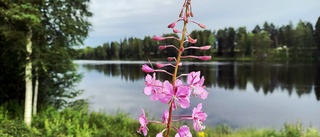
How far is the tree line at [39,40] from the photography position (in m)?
9.70

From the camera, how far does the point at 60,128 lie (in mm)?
9359

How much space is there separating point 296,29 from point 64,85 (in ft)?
206

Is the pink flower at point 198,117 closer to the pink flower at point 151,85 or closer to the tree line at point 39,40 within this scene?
the pink flower at point 151,85

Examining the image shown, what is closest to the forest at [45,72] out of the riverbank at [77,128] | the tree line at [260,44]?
the riverbank at [77,128]

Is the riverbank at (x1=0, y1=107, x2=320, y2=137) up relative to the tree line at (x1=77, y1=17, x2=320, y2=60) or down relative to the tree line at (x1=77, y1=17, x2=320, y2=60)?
down

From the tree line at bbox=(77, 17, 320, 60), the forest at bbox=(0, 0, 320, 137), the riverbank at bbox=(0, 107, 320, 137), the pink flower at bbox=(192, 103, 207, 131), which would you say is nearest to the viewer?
the pink flower at bbox=(192, 103, 207, 131)

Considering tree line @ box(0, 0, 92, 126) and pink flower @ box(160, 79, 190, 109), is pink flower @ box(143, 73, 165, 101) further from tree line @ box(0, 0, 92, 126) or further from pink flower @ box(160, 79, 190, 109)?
tree line @ box(0, 0, 92, 126)

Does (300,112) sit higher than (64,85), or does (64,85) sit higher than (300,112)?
(64,85)

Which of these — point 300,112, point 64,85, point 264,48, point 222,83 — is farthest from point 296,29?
point 64,85

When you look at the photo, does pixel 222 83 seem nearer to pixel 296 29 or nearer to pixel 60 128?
pixel 60 128

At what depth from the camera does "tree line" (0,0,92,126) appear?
382 inches

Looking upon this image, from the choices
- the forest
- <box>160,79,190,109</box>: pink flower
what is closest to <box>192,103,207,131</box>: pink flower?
<box>160,79,190,109</box>: pink flower

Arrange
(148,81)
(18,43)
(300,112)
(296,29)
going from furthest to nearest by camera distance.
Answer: (296,29) → (300,112) → (18,43) → (148,81)

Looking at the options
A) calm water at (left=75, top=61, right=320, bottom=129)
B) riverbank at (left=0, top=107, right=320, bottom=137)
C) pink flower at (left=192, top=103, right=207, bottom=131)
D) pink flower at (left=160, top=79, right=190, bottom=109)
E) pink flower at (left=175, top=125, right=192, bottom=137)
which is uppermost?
pink flower at (left=160, top=79, right=190, bottom=109)
